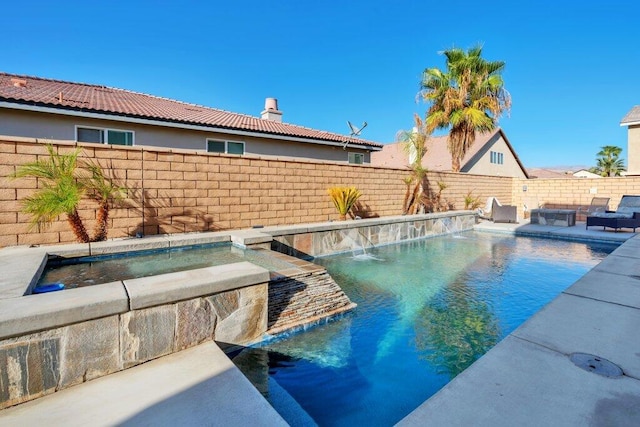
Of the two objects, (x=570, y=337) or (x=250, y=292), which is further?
(x=250, y=292)

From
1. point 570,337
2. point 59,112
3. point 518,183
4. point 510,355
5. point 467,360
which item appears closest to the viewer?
point 510,355

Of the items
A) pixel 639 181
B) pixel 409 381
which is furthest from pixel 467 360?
pixel 639 181

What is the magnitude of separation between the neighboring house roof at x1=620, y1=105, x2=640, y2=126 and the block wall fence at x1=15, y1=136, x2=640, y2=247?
18.2 meters

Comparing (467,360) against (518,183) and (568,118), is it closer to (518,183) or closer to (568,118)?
(518,183)

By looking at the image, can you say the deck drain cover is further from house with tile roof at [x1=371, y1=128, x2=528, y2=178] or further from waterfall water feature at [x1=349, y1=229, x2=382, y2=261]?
house with tile roof at [x1=371, y1=128, x2=528, y2=178]

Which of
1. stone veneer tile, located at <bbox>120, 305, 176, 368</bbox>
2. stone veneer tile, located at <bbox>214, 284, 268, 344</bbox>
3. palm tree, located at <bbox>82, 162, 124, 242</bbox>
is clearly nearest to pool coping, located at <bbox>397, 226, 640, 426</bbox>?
stone veneer tile, located at <bbox>214, 284, 268, 344</bbox>

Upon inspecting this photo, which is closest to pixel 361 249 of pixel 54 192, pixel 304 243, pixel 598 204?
pixel 304 243

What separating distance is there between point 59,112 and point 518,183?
22157mm

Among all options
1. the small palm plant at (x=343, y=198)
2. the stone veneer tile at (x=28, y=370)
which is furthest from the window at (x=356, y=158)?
the stone veneer tile at (x=28, y=370)

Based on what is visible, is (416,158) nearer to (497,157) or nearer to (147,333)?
(147,333)

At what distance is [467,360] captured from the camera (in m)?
3.33

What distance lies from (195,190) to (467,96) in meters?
15.8

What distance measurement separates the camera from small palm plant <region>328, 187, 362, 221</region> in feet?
31.5

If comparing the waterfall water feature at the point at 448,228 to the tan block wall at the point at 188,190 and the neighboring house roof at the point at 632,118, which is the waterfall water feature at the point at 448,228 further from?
the neighboring house roof at the point at 632,118
